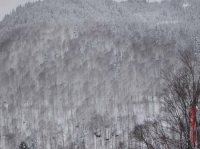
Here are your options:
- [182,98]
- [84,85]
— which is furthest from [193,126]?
[84,85]

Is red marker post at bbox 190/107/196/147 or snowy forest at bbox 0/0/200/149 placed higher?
snowy forest at bbox 0/0/200/149

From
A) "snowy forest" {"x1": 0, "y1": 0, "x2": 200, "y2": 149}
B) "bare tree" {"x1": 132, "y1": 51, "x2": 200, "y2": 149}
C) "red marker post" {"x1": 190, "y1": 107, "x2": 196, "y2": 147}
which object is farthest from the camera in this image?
"snowy forest" {"x1": 0, "y1": 0, "x2": 200, "y2": 149}

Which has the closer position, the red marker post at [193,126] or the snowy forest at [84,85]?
the red marker post at [193,126]

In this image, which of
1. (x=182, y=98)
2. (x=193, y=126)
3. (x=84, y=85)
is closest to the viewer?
(x=193, y=126)

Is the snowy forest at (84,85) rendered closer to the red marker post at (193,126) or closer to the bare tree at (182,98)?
the bare tree at (182,98)

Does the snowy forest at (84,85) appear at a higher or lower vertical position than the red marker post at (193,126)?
higher

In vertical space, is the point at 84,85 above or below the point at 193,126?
above

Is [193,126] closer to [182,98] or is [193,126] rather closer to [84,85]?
[182,98]

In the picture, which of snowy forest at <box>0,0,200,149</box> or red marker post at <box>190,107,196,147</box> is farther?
snowy forest at <box>0,0,200,149</box>

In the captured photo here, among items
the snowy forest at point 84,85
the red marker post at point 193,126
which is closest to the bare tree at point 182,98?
the red marker post at point 193,126

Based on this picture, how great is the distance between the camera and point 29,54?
188 m

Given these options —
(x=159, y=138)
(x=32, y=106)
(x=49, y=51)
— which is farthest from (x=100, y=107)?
(x=159, y=138)

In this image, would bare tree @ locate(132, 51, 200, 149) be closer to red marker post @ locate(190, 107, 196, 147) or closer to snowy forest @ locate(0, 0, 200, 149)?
red marker post @ locate(190, 107, 196, 147)

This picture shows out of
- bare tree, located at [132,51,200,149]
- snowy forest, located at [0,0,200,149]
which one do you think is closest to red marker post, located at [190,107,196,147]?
bare tree, located at [132,51,200,149]
